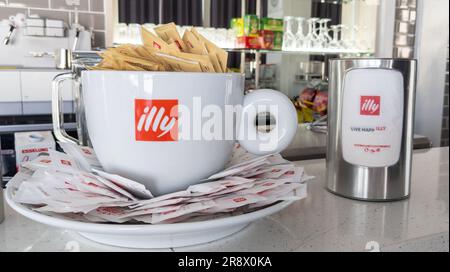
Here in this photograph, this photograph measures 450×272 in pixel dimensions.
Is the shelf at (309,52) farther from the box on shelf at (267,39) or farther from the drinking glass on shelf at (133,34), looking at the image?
the drinking glass on shelf at (133,34)

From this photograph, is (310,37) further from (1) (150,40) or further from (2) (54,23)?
(1) (150,40)

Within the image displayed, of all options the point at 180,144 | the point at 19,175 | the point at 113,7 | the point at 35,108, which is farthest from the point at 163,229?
the point at 113,7

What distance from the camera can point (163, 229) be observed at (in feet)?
0.83

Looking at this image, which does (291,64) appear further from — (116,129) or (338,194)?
(116,129)

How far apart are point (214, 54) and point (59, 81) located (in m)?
0.15

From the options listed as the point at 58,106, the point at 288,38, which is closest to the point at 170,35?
the point at 58,106

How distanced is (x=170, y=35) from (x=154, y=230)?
18 cm

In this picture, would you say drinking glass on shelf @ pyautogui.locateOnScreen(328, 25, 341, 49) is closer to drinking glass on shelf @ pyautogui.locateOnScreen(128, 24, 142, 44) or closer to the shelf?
the shelf

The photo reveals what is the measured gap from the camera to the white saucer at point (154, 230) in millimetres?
254

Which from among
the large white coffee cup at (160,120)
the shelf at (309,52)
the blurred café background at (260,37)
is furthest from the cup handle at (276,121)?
the shelf at (309,52)

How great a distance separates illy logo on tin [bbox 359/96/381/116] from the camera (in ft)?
Result: 1.29

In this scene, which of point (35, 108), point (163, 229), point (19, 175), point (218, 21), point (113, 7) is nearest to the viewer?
point (163, 229)

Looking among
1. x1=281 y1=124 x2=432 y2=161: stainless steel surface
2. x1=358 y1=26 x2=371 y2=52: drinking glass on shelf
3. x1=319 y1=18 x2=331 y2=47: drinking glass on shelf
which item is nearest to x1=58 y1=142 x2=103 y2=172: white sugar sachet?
x1=281 y1=124 x2=432 y2=161: stainless steel surface

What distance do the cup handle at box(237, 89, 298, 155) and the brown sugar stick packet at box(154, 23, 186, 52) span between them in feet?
0.24
